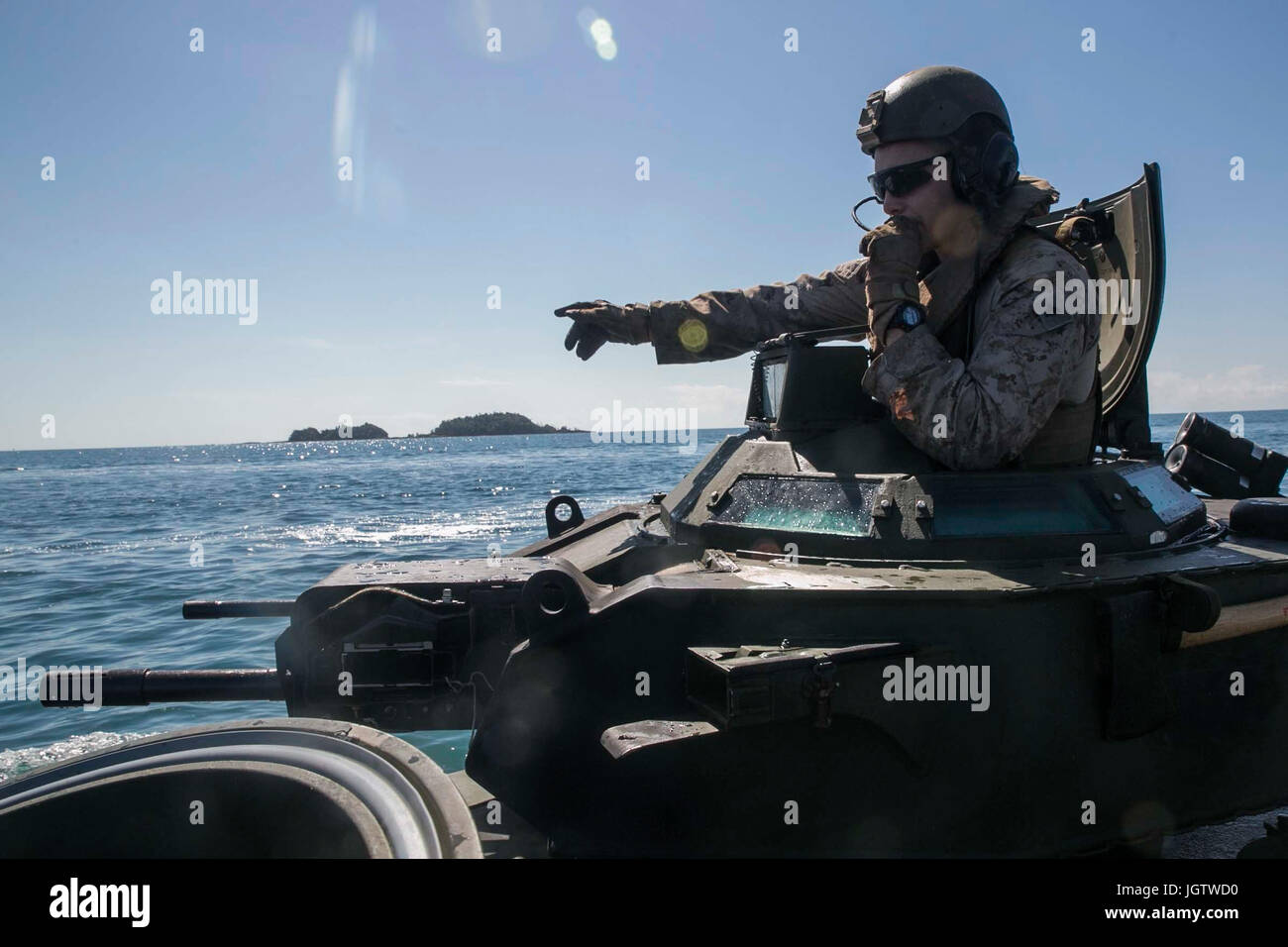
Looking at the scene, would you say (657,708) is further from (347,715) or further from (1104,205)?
(1104,205)

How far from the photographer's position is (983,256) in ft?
12.6

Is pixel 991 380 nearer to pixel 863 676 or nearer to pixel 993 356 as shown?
pixel 993 356

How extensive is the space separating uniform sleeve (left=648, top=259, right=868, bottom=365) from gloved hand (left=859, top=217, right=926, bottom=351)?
1435 millimetres

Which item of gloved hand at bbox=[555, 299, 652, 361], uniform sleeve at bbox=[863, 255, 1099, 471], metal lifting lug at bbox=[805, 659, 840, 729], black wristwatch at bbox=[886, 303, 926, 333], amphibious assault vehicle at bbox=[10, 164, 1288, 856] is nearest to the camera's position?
metal lifting lug at bbox=[805, 659, 840, 729]

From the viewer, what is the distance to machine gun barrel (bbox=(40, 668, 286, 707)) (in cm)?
368

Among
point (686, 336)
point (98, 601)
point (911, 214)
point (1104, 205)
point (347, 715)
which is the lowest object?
point (98, 601)

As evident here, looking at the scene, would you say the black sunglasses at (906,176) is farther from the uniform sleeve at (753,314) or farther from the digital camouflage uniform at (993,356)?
the uniform sleeve at (753,314)

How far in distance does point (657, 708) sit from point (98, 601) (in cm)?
1123

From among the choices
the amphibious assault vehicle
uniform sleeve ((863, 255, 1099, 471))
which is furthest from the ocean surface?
uniform sleeve ((863, 255, 1099, 471))

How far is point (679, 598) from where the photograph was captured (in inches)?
114

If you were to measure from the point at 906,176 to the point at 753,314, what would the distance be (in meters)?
1.58

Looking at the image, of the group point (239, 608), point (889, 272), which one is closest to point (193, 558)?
point (239, 608)

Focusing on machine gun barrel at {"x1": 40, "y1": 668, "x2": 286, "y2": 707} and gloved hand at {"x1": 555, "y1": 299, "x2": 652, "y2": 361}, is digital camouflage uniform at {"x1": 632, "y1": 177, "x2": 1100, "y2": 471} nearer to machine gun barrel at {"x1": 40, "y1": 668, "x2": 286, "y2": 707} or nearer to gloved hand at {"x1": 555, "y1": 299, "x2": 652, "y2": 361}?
gloved hand at {"x1": 555, "y1": 299, "x2": 652, "y2": 361}
